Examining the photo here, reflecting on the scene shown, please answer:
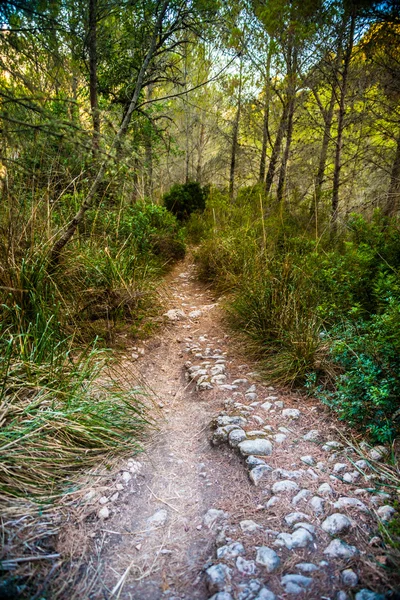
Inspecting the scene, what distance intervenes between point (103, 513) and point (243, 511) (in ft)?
2.21

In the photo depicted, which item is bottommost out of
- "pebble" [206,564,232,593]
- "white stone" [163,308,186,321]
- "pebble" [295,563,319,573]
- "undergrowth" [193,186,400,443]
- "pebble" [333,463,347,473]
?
"pebble" [206,564,232,593]

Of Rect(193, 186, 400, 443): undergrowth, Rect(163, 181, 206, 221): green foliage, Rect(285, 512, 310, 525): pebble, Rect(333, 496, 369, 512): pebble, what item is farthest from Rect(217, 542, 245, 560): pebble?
Rect(163, 181, 206, 221): green foliage

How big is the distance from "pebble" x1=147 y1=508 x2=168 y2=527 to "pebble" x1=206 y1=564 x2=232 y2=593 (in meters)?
0.35

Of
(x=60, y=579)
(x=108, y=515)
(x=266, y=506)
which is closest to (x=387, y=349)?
(x=266, y=506)

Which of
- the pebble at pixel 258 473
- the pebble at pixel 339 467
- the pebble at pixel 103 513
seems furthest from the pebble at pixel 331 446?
the pebble at pixel 103 513

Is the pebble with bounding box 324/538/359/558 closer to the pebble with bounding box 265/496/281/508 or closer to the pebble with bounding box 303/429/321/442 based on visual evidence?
the pebble with bounding box 265/496/281/508

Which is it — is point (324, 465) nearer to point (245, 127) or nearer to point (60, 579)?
point (60, 579)

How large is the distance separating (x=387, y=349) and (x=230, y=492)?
1.33m

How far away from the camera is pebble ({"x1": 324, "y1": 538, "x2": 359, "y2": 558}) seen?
46.8 inches

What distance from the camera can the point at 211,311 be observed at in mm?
4242

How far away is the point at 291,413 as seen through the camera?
2.18 metres

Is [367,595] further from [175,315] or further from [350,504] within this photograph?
[175,315]

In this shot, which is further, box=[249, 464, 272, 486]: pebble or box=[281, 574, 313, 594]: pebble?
box=[249, 464, 272, 486]: pebble

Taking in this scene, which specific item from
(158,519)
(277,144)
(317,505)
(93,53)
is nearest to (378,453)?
(317,505)
